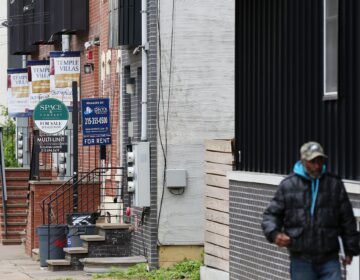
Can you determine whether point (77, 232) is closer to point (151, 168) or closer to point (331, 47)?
point (151, 168)

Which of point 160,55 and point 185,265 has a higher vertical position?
point 160,55

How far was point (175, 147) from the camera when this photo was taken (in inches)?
886

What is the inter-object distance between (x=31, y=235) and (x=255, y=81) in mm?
12876

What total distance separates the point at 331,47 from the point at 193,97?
27.9ft

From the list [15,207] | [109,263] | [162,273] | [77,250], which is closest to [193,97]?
[162,273]

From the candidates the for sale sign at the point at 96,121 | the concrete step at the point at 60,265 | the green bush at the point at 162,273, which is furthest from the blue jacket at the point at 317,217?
the for sale sign at the point at 96,121

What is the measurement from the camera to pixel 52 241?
2584 cm

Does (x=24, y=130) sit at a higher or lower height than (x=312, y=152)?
lower

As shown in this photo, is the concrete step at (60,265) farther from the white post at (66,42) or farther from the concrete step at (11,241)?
the white post at (66,42)

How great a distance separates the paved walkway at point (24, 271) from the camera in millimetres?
23203

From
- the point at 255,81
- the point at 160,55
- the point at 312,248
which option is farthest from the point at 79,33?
the point at 312,248

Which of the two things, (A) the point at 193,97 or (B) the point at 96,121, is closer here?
(A) the point at 193,97

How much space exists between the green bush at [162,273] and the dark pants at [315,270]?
31.7 ft

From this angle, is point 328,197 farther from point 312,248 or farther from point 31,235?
point 31,235
